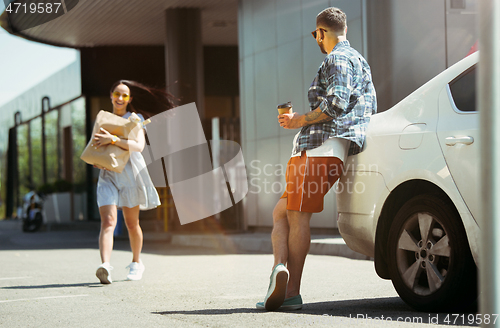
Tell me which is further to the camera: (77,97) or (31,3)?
(77,97)

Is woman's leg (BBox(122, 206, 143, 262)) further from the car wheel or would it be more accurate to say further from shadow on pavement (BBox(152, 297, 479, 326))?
the car wheel

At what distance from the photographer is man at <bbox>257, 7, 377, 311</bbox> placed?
430 cm

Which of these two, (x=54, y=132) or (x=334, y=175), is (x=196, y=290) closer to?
(x=334, y=175)

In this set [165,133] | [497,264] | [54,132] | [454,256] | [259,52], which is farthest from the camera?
[54,132]

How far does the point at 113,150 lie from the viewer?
6348 millimetres

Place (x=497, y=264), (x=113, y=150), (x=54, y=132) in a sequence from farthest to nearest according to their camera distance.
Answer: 1. (x=54, y=132)
2. (x=113, y=150)
3. (x=497, y=264)

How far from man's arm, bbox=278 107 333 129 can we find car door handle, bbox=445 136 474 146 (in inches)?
31.5

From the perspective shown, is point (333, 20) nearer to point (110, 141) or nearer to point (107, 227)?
point (110, 141)

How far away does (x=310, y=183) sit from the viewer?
4316 mm

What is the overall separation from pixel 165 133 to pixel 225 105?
2.64 m

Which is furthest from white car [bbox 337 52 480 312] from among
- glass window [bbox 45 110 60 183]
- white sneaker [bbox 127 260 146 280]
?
glass window [bbox 45 110 60 183]

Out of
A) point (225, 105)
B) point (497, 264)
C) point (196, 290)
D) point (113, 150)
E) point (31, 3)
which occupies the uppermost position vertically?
point (31, 3)

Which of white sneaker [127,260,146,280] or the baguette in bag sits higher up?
the baguette in bag

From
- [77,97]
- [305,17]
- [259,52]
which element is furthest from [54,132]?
[305,17]
